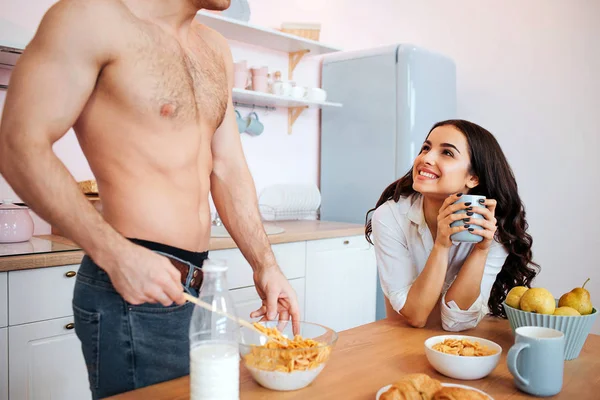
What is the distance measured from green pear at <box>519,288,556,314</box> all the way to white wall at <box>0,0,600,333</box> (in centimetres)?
205

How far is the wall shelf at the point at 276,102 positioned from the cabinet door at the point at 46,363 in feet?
4.61

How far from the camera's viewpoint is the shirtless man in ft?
3.06

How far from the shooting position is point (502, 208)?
5.37 ft

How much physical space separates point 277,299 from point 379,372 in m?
0.29

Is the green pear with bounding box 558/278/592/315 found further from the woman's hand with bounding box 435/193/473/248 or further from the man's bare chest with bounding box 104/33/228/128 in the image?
the man's bare chest with bounding box 104/33/228/128

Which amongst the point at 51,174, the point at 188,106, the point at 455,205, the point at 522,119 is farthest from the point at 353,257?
the point at 51,174

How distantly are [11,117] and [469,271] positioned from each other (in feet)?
3.56

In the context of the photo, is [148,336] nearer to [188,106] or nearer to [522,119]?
[188,106]

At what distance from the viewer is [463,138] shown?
167 centimetres

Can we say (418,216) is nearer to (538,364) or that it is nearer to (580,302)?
(580,302)

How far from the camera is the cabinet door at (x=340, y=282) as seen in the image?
2867 mm

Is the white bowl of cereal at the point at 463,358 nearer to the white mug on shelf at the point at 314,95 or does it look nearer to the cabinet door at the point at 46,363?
the cabinet door at the point at 46,363

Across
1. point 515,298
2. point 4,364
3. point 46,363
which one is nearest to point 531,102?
point 515,298

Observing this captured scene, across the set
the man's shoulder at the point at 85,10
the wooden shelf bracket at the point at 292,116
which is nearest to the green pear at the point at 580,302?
the man's shoulder at the point at 85,10
